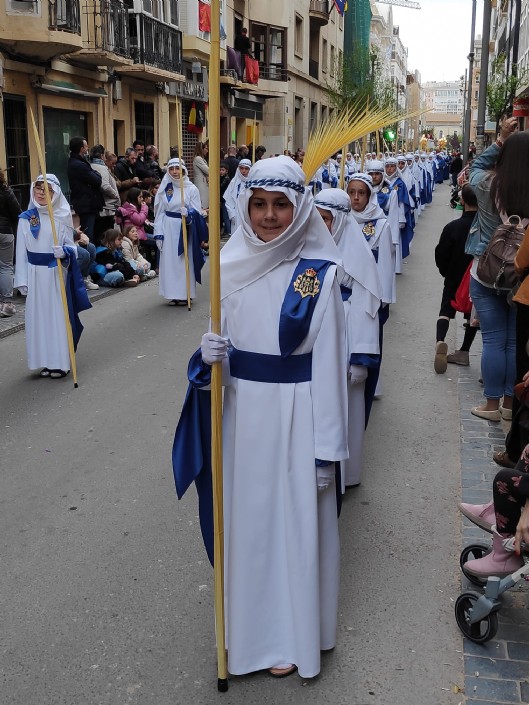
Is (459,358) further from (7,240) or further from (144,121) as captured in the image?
(144,121)

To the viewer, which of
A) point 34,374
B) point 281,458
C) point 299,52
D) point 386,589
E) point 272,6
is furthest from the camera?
point 299,52

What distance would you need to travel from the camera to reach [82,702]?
3320mm

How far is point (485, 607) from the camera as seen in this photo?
3510 mm

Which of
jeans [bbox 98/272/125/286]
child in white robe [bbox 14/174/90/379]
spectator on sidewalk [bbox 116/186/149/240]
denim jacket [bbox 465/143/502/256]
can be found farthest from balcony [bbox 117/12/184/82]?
denim jacket [bbox 465/143/502/256]

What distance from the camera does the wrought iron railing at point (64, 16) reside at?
15.9 m

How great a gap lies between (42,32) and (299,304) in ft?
47.5

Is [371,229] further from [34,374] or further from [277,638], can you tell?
[277,638]

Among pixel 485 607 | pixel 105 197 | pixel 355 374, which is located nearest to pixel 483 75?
pixel 105 197

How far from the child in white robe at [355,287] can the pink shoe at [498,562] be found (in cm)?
151

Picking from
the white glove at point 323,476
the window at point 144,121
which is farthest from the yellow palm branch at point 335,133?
the window at point 144,121

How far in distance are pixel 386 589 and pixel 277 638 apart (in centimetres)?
93

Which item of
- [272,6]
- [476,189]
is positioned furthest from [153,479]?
[272,6]

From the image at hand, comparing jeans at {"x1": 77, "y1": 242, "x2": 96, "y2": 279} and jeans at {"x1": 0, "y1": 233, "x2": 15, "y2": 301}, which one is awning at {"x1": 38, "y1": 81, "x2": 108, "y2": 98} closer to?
jeans at {"x1": 77, "y1": 242, "x2": 96, "y2": 279}

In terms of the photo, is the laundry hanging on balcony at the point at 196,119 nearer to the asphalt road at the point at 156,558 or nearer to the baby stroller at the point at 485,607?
the asphalt road at the point at 156,558
